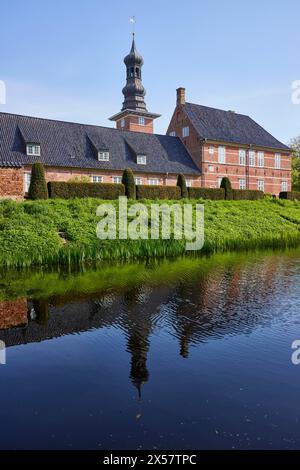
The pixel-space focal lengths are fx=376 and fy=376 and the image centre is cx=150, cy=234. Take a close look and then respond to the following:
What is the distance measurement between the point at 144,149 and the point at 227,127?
11237mm

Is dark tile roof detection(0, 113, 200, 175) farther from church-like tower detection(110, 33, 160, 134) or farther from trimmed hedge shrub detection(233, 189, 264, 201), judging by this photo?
church-like tower detection(110, 33, 160, 134)

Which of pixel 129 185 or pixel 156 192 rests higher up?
pixel 129 185

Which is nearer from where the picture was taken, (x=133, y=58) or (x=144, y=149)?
(x=144, y=149)

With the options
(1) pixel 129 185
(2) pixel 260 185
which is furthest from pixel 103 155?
(2) pixel 260 185

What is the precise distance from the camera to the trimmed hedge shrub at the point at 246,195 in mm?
33912

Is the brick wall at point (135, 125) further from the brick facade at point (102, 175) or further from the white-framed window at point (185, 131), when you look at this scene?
the brick facade at point (102, 175)

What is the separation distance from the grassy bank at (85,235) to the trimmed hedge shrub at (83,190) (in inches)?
129

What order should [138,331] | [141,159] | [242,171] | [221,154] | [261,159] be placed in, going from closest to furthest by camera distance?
[138,331], [141,159], [221,154], [242,171], [261,159]

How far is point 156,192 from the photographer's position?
29.0m

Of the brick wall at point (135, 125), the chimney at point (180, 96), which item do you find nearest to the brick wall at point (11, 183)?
the chimney at point (180, 96)

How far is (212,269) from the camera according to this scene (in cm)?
1395

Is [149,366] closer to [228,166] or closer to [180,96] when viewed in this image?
[228,166]

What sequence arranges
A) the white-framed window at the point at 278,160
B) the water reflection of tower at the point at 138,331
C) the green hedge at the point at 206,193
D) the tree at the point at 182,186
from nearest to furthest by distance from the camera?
the water reflection of tower at the point at 138,331 < the tree at the point at 182,186 < the green hedge at the point at 206,193 < the white-framed window at the point at 278,160

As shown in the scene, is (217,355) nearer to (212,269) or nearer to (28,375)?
(28,375)
